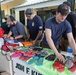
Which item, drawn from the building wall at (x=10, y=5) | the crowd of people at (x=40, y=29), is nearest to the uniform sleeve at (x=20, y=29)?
the crowd of people at (x=40, y=29)

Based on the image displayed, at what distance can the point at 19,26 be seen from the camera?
97.0 inches

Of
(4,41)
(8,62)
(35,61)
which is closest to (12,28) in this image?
(4,41)

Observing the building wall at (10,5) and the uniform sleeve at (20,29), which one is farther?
the building wall at (10,5)

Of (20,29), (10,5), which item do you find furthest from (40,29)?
(10,5)

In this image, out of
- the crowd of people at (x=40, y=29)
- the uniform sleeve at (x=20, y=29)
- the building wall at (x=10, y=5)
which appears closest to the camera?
the crowd of people at (x=40, y=29)

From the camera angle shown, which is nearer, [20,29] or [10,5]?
[20,29]

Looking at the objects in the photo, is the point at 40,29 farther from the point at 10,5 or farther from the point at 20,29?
the point at 10,5

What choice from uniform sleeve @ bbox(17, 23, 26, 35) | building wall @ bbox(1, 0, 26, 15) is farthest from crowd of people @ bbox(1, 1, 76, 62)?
building wall @ bbox(1, 0, 26, 15)

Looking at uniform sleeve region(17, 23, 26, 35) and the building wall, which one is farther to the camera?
the building wall

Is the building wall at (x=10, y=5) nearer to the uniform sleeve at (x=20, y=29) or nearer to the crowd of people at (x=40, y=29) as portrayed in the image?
the crowd of people at (x=40, y=29)

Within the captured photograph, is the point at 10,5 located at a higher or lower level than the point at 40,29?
higher

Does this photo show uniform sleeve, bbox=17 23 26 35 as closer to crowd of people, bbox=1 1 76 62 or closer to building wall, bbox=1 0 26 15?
crowd of people, bbox=1 1 76 62

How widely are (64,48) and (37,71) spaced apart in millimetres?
812

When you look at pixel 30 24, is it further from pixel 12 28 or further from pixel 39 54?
pixel 39 54
